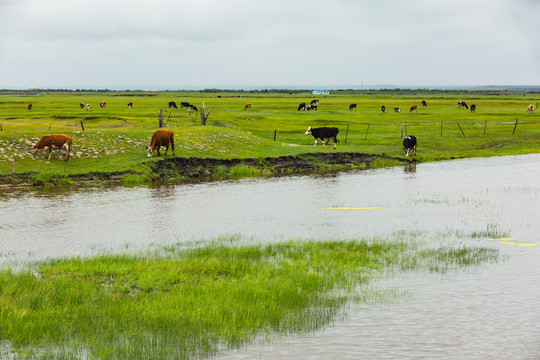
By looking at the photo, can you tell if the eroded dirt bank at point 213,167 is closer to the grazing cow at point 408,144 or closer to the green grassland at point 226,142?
the green grassland at point 226,142

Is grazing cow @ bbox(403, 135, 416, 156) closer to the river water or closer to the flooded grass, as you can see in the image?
the river water

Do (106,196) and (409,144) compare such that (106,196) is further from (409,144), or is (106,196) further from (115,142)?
(409,144)

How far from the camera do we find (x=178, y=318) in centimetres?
1208

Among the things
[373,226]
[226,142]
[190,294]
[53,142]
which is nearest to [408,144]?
[226,142]

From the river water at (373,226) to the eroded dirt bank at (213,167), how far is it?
2544 millimetres

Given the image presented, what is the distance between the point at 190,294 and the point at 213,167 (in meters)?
29.2

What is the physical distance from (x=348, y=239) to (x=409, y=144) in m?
31.6

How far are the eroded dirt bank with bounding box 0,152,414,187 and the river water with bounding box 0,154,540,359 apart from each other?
254 cm

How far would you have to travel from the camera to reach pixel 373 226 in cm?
2353

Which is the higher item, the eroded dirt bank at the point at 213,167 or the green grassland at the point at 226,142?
the green grassland at the point at 226,142

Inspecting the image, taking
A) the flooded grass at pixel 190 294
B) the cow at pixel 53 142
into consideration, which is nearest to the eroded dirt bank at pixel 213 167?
the cow at pixel 53 142

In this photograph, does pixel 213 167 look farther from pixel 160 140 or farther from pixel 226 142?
pixel 226 142

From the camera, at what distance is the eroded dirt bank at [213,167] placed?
3606 cm

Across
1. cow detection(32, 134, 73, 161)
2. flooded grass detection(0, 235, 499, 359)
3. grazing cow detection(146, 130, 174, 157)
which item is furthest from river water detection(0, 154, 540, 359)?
cow detection(32, 134, 73, 161)
